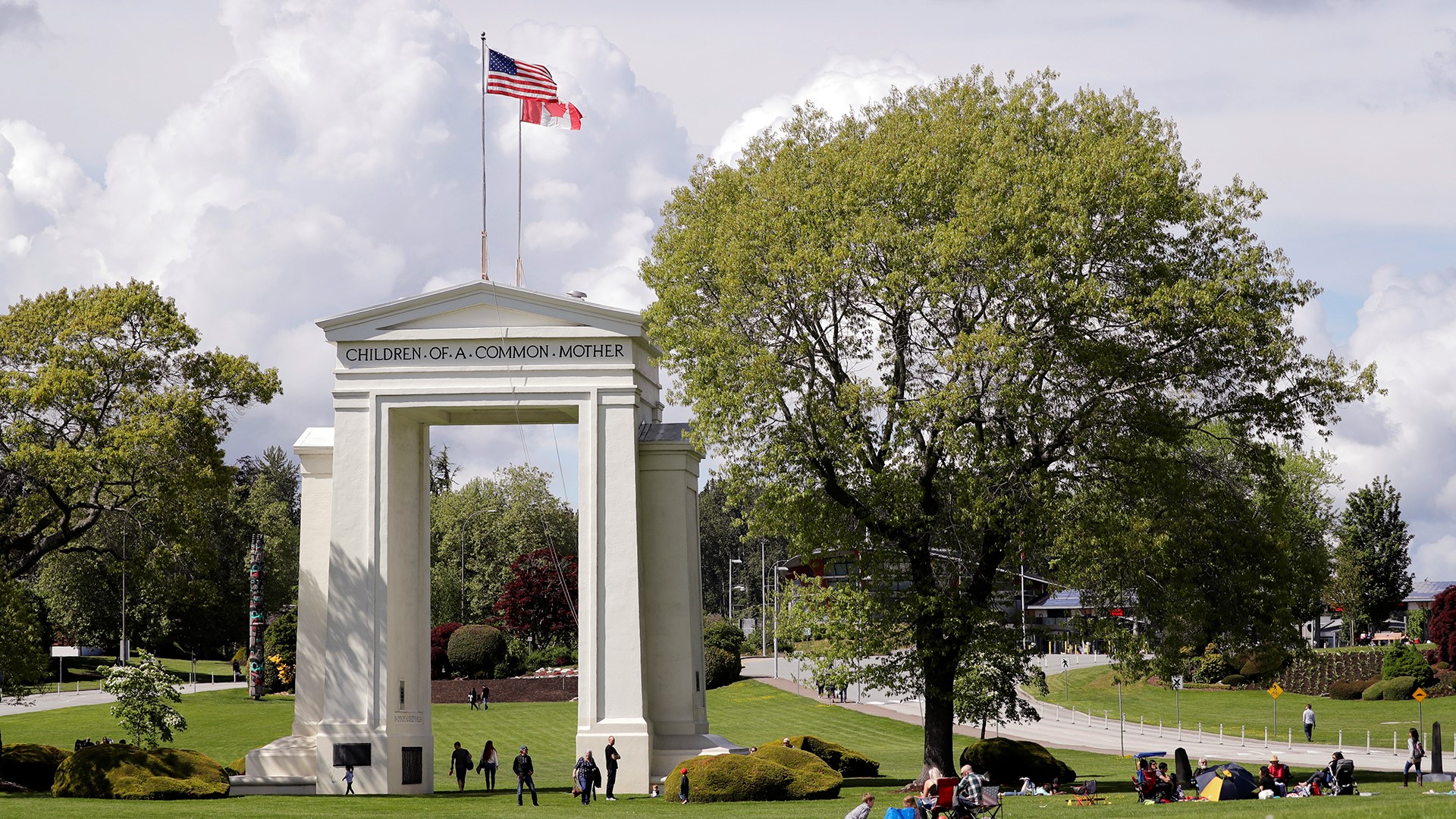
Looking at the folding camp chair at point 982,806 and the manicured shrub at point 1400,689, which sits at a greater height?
the folding camp chair at point 982,806

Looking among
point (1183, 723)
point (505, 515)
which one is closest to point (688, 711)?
point (1183, 723)

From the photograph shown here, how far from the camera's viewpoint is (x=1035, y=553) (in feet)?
93.9

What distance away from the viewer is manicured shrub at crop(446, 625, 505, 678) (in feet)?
217

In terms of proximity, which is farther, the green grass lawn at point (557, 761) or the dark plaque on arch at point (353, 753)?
the dark plaque on arch at point (353, 753)

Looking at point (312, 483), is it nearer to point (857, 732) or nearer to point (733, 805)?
point (733, 805)

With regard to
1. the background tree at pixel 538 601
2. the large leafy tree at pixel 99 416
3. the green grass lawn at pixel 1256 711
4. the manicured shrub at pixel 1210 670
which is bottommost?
the green grass lawn at pixel 1256 711

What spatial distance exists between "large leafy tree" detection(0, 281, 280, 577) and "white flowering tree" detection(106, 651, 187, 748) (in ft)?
11.4

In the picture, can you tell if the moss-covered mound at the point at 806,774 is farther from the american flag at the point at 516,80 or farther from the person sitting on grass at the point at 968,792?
the american flag at the point at 516,80

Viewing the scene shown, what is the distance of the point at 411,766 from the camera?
102ft

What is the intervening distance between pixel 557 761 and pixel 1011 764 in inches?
661

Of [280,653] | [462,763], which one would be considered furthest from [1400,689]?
[280,653]

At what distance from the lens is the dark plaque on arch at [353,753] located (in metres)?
30.1

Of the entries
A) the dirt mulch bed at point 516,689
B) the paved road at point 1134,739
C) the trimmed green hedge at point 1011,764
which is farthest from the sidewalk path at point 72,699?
the trimmed green hedge at point 1011,764

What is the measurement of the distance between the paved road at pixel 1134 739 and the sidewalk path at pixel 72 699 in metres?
25.0
